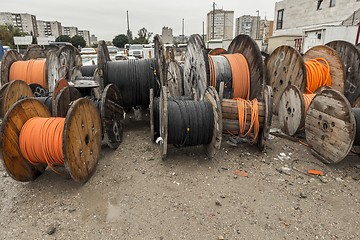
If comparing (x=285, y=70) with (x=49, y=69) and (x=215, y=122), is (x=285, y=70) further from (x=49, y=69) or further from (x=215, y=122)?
(x=49, y=69)

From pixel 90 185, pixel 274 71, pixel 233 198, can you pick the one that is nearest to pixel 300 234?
pixel 233 198

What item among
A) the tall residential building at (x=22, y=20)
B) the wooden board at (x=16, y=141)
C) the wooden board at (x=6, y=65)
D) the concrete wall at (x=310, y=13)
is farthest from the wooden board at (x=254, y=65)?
the tall residential building at (x=22, y=20)

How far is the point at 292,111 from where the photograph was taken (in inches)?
189

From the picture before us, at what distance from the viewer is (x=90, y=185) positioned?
11.1 ft

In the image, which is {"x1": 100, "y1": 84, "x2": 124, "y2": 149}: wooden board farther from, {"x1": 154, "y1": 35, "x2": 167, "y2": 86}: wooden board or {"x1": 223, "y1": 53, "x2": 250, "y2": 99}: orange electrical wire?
{"x1": 223, "y1": 53, "x2": 250, "y2": 99}: orange electrical wire

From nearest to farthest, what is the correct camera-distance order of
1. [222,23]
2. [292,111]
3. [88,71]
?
[292,111] → [88,71] → [222,23]

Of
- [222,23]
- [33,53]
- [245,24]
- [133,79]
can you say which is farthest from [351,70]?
[245,24]

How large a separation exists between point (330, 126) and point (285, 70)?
8.07ft

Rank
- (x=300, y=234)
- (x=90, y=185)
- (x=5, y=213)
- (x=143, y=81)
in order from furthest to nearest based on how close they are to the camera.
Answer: (x=143, y=81) → (x=90, y=185) → (x=5, y=213) → (x=300, y=234)

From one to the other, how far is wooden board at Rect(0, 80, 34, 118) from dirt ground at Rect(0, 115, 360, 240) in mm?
1505

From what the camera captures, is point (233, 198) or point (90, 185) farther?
point (90, 185)

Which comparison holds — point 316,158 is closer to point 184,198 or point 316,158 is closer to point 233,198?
point 233,198

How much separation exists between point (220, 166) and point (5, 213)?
2981 mm

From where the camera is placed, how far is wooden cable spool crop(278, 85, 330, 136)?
14.8ft
